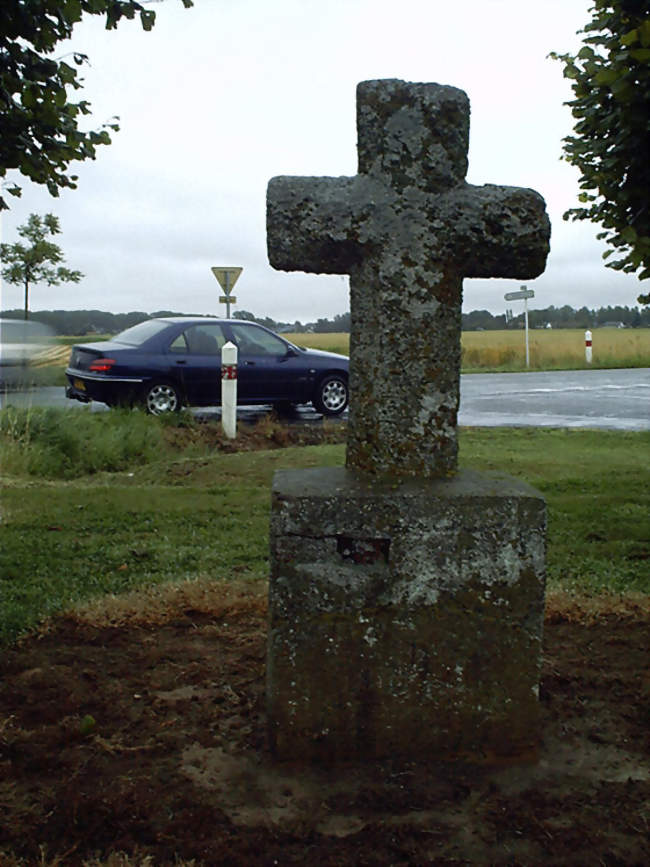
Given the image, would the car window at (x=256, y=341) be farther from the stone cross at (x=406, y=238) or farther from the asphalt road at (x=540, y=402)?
the stone cross at (x=406, y=238)

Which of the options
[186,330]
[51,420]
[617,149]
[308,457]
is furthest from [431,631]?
[186,330]

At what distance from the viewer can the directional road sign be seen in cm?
2344

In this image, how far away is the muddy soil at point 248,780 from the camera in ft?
7.30

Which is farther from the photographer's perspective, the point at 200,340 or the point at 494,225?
the point at 200,340

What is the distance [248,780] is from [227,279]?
11.8 metres

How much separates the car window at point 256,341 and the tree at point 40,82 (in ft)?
24.9

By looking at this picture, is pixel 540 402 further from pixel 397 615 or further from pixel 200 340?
pixel 397 615

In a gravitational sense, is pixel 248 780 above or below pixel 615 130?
below

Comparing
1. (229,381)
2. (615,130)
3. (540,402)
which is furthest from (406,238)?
(540,402)

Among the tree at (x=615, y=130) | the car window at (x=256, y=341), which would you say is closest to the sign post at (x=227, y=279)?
the car window at (x=256, y=341)

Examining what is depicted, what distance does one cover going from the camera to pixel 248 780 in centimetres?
253

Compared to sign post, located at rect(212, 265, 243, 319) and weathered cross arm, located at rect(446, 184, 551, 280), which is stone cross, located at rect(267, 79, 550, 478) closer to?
weathered cross arm, located at rect(446, 184, 551, 280)

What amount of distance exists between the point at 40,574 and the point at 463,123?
3.23 m

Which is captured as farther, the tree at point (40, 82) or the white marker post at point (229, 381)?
the white marker post at point (229, 381)
